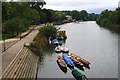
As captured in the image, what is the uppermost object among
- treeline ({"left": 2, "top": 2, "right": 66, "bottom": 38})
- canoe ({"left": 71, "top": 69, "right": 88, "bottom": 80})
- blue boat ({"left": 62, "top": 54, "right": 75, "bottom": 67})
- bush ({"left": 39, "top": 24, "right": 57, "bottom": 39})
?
treeline ({"left": 2, "top": 2, "right": 66, "bottom": 38})

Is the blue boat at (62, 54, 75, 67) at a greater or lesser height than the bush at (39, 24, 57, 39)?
lesser

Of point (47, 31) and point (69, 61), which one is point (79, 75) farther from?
point (47, 31)

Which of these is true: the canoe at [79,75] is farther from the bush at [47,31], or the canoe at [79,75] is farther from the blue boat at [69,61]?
the bush at [47,31]

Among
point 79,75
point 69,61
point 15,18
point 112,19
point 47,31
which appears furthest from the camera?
point 112,19

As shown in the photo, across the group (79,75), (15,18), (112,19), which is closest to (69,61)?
(79,75)

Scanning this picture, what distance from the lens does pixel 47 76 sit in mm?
25594

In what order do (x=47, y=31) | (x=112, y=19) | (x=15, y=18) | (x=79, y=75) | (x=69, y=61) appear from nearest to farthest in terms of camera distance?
1. (x=79, y=75)
2. (x=69, y=61)
3. (x=15, y=18)
4. (x=47, y=31)
5. (x=112, y=19)

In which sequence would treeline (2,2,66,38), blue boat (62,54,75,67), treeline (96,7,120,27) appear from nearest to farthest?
1. blue boat (62,54,75,67)
2. treeline (2,2,66,38)
3. treeline (96,7,120,27)

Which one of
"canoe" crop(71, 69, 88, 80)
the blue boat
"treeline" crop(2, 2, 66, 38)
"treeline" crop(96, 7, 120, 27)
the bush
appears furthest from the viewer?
"treeline" crop(96, 7, 120, 27)

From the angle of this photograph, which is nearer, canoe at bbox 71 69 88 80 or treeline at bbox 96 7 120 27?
canoe at bbox 71 69 88 80

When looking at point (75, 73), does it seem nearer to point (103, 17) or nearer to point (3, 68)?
point (3, 68)

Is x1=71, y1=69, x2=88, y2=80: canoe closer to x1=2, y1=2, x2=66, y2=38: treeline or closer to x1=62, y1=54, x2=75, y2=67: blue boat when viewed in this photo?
x1=62, y1=54, x2=75, y2=67: blue boat

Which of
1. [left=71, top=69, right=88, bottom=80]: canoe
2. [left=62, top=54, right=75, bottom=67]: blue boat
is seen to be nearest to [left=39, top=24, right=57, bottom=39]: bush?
[left=62, top=54, right=75, bottom=67]: blue boat

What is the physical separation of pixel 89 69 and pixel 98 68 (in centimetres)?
178
